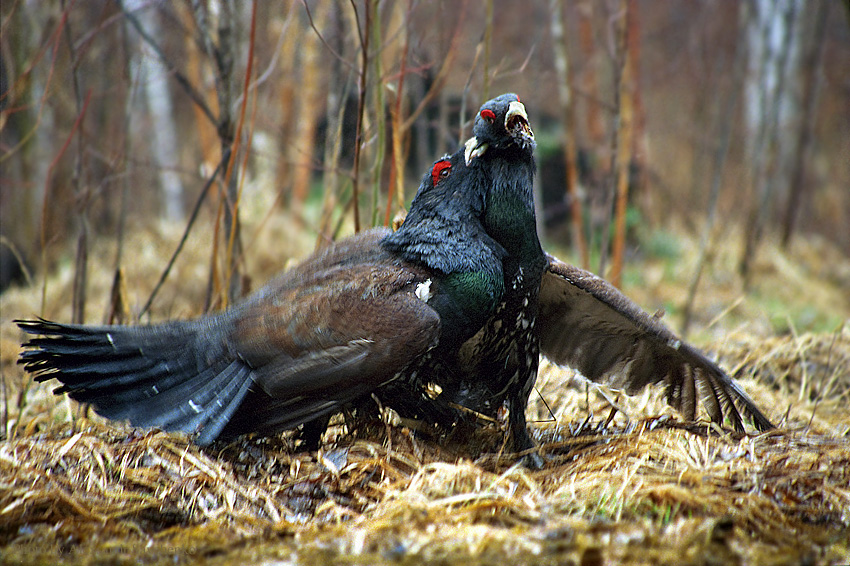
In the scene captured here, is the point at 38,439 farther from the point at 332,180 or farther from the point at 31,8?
the point at 31,8

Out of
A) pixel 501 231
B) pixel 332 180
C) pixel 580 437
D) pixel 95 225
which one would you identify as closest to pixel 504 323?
pixel 501 231

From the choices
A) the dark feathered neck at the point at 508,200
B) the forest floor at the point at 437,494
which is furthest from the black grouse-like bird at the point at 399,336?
the forest floor at the point at 437,494

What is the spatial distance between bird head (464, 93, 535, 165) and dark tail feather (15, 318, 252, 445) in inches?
49.9

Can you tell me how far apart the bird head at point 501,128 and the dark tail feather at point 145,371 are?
4.16 ft

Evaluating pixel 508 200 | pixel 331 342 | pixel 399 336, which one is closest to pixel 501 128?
pixel 508 200

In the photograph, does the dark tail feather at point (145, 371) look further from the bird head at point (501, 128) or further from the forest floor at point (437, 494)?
the bird head at point (501, 128)

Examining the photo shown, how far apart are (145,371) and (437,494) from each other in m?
1.29

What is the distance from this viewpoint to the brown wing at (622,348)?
10.1ft

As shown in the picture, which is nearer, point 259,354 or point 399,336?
point 399,336

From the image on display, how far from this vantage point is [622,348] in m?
3.35

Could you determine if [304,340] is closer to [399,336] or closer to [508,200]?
[399,336]

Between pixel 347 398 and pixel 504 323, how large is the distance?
699 mm

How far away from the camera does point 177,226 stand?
883 centimetres

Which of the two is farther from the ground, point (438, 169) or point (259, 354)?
point (438, 169)
